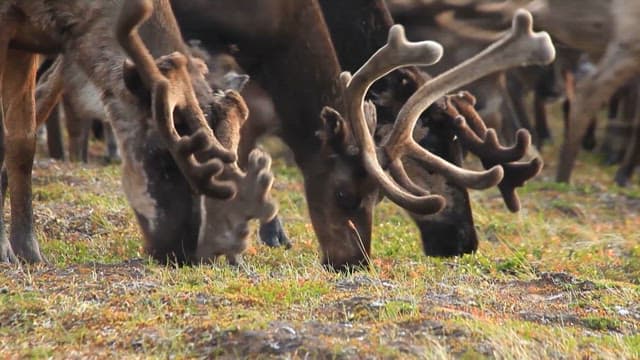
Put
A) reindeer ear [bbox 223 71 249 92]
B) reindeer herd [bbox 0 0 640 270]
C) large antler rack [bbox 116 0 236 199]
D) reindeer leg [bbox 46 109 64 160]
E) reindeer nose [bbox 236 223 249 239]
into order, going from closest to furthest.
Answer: large antler rack [bbox 116 0 236 199]
reindeer herd [bbox 0 0 640 270]
reindeer nose [bbox 236 223 249 239]
reindeer ear [bbox 223 71 249 92]
reindeer leg [bbox 46 109 64 160]

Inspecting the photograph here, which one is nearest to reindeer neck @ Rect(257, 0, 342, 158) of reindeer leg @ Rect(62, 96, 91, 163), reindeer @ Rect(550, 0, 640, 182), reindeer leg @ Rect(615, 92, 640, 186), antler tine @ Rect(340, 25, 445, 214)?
antler tine @ Rect(340, 25, 445, 214)

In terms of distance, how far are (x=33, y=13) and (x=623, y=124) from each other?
11.9m

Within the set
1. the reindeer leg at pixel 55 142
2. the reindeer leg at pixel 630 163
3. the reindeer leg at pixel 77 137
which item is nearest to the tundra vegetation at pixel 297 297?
the reindeer leg at pixel 77 137

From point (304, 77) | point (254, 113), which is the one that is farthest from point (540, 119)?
point (304, 77)

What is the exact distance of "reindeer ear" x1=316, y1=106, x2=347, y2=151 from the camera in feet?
25.9

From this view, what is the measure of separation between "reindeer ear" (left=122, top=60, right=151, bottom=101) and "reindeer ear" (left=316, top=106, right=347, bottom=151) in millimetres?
1179

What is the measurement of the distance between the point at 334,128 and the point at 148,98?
1.20 metres

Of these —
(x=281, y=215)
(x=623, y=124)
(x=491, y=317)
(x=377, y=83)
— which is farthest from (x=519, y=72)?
(x=491, y=317)

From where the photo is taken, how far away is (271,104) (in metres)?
8.66

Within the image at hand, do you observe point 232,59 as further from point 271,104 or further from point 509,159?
point 509,159

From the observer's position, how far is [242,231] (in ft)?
23.9

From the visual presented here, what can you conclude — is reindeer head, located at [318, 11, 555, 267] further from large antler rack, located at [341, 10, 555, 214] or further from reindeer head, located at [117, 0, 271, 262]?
reindeer head, located at [117, 0, 271, 262]

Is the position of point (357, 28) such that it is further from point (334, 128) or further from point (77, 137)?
point (77, 137)

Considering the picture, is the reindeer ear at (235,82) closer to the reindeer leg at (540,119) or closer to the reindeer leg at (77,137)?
the reindeer leg at (77,137)
